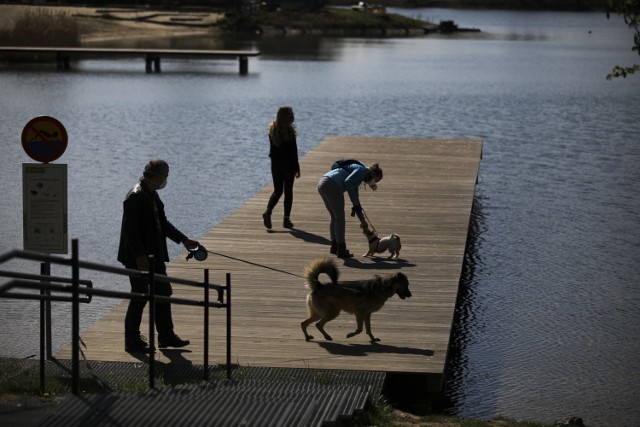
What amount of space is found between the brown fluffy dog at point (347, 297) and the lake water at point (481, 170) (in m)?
1.43

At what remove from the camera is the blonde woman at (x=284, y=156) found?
15696 mm

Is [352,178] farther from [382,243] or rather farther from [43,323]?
[43,323]

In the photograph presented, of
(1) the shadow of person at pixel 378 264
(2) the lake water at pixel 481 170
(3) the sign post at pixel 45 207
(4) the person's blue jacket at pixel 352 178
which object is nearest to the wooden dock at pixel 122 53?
(2) the lake water at pixel 481 170

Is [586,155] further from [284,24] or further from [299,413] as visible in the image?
[284,24]

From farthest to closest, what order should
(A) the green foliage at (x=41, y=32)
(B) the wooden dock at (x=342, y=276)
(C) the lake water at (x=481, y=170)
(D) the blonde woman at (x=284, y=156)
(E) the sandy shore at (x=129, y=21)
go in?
(E) the sandy shore at (x=129, y=21) → (A) the green foliage at (x=41, y=32) → (D) the blonde woman at (x=284, y=156) → (C) the lake water at (x=481, y=170) → (B) the wooden dock at (x=342, y=276)

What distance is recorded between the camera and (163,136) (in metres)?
33.6

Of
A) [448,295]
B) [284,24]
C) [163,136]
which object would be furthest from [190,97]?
[284,24]

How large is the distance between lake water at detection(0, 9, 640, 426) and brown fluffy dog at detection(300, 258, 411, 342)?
143 cm

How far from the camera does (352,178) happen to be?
537 inches

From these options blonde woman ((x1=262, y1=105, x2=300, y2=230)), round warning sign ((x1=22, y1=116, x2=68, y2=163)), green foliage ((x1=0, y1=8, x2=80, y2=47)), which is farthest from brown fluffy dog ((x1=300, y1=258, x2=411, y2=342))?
green foliage ((x1=0, y1=8, x2=80, y2=47))

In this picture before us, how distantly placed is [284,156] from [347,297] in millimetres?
5814

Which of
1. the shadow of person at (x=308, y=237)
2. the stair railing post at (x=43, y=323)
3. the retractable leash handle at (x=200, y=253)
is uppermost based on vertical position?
the retractable leash handle at (x=200, y=253)

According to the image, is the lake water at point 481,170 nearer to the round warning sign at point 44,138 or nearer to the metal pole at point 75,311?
the round warning sign at point 44,138

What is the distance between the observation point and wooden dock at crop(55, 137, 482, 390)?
34.0 feet
